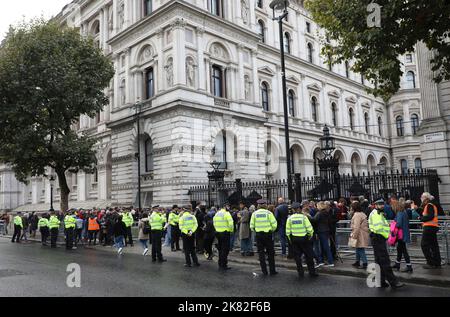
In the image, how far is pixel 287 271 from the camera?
36.0ft

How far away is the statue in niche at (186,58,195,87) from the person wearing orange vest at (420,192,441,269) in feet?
67.9

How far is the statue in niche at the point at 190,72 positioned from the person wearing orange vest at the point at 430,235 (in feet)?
67.9

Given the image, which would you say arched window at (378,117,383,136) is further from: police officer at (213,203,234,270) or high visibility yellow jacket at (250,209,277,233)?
high visibility yellow jacket at (250,209,277,233)

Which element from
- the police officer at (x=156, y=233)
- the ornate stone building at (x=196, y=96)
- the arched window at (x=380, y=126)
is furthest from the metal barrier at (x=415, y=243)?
the arched window at (x=380, y=126)

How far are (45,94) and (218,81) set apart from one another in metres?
12.3

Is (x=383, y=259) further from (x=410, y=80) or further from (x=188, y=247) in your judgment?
(x=410, y=80)

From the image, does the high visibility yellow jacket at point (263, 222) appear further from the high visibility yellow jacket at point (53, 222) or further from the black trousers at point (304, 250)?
the high visibility yellow jacket at point (53, 222)

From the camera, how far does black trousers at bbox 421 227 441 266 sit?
9609mm

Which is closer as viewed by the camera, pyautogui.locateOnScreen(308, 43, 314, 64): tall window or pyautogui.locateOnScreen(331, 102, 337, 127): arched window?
pyautogui.locateOnScreen(308, 43, 314, 64): tall window

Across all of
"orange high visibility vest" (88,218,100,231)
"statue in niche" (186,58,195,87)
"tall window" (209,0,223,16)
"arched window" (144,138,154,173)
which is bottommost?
"orange high visibility vest" (88,218,100,231)

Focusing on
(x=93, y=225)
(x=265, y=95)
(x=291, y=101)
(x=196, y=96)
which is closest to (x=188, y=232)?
(x=93, y=225)

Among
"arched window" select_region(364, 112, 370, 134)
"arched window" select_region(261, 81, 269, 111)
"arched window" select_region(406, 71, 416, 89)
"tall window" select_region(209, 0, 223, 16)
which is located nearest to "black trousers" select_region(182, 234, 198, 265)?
"tall window" select_region(209, 0, 223, 16)

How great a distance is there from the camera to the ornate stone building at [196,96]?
1095 inches

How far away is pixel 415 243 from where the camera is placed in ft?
40.2
